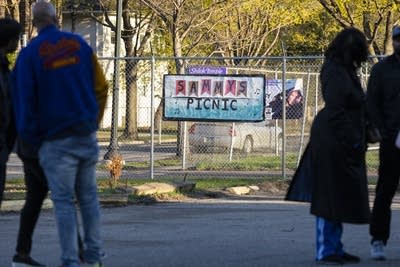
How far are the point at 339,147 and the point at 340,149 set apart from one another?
18 millimetres

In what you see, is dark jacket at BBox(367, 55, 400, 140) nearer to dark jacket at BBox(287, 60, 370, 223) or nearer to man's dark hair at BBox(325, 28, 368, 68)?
dark jacket at BBox(287, 60, 370, 223)

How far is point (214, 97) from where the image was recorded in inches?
777

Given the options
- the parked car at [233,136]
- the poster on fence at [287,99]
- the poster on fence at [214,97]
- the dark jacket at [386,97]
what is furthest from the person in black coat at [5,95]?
the parked car at [233,136]

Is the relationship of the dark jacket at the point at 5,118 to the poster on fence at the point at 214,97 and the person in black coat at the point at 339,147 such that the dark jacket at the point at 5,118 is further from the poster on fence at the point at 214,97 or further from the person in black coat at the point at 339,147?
the poster on fence at the point at 214,97

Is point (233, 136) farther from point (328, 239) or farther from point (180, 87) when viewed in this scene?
point (328, 239)

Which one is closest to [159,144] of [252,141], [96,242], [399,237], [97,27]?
[252,141]

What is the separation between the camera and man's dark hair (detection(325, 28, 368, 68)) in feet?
28.1

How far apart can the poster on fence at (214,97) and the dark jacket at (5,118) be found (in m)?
11.3

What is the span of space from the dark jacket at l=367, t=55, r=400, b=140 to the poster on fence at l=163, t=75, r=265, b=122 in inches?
405

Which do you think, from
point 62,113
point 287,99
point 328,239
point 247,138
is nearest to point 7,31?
point 62,113

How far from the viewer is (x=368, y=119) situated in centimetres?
884

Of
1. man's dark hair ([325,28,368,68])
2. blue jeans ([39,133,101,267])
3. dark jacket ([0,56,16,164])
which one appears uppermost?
man's dark hair ([325,28,368,68])

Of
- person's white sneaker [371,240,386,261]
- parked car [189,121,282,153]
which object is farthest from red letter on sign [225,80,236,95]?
person's white sneaker [371,240,386,261]

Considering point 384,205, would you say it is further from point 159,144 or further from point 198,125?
point 159,144
